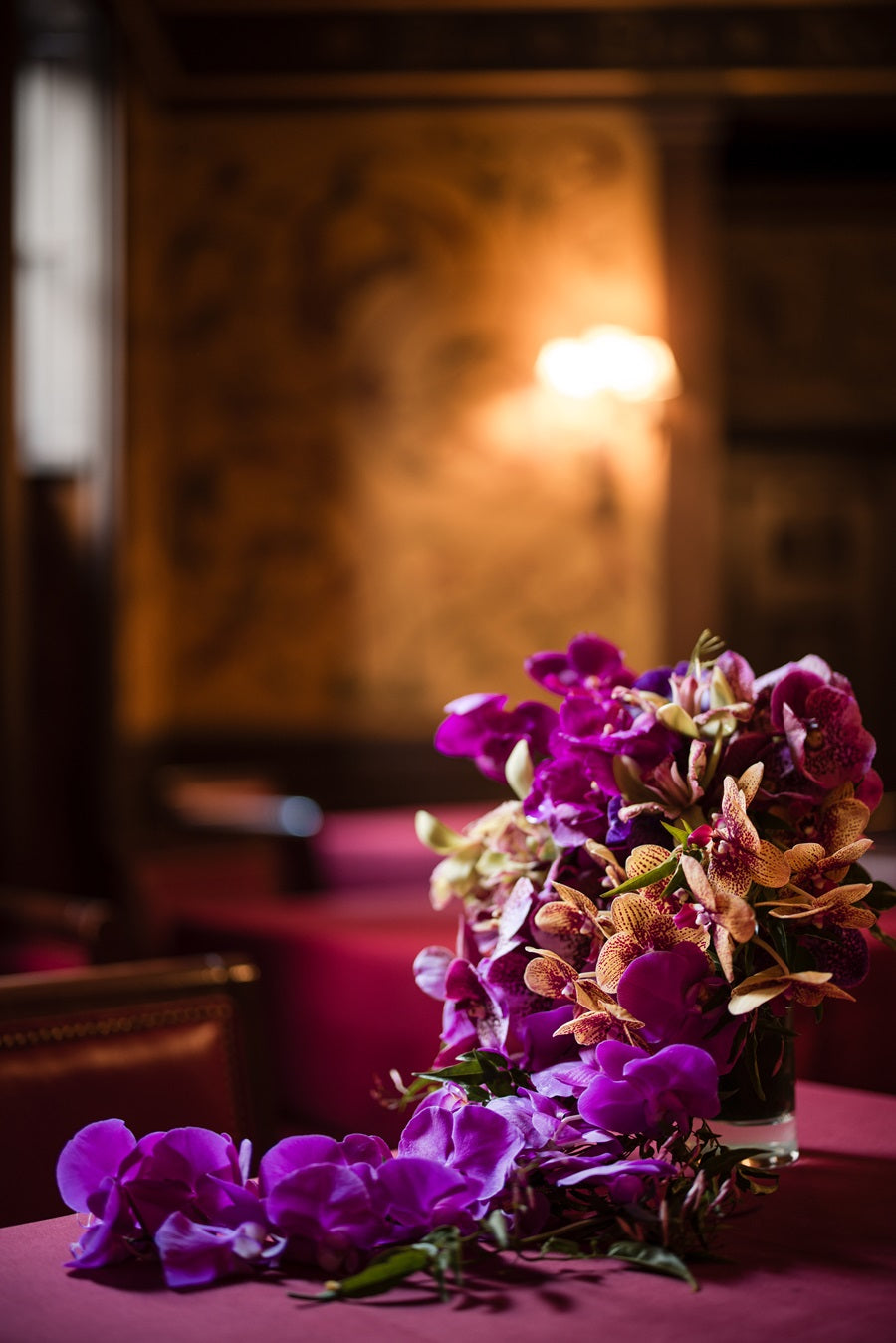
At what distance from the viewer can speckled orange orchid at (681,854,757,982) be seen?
0.85 metres

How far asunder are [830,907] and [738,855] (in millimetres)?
65

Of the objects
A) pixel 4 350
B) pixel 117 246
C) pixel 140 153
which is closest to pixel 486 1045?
pixel 4 350

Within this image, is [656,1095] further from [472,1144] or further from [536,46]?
[536,46]

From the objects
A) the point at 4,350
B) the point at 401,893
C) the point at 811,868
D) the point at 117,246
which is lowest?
the point at 401,893

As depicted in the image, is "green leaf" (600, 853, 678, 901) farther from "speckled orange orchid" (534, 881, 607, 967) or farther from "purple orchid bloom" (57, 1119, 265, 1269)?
"purple orchid bloom" (57, 1119, 265, 1269)

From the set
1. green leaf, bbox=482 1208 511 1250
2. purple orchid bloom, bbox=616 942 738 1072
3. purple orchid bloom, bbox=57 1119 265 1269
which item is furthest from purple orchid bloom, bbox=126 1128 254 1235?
purple orchid bloom, bbox=616 942 738 1072

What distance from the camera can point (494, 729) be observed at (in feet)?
3.57

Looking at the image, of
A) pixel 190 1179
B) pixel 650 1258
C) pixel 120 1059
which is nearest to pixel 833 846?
pixel 650 1258

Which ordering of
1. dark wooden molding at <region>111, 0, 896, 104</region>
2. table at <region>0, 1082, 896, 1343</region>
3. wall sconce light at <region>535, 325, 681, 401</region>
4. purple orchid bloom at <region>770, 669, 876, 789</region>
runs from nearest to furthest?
table at <region>0, 1082, 896, 1343</region> → purple orchid bloom at <region>770, 669, 876, 789</region> → dark wooden molding at <region>111, 0, 896, 104</region> → wall sconce light at <region>535, 325, 681, 401</region>

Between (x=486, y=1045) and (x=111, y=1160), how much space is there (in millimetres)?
254

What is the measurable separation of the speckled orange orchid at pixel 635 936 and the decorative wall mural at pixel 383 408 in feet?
16.4

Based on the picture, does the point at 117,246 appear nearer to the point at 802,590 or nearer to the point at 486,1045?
the point at 802,590

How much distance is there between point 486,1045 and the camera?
0.98m

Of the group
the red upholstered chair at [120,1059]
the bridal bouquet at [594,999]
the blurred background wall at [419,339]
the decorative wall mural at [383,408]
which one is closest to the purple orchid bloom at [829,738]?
the bridal bouquet at [594,999]
